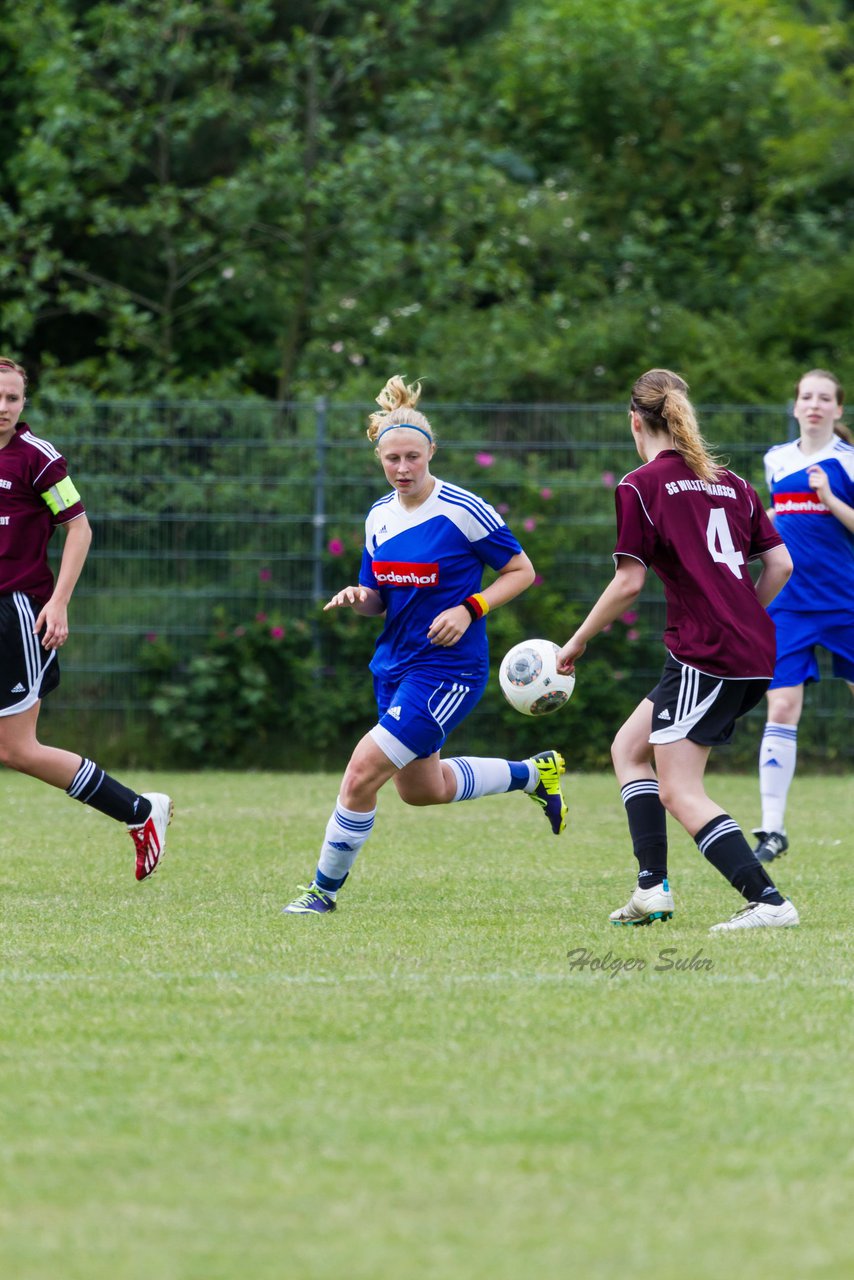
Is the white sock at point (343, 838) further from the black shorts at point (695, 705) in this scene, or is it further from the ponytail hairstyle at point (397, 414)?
the ponytail hairstyle at point (397, 414)

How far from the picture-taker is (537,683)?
6.51 metres

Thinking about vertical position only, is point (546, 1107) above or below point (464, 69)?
below

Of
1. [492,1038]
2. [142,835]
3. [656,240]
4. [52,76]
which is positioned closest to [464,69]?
[656,240]

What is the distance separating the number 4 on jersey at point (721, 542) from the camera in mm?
5844

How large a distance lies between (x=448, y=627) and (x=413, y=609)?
0.31m

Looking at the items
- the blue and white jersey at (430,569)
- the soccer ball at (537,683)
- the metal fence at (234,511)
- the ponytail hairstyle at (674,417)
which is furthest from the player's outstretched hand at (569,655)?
the metal fence at (234,511)

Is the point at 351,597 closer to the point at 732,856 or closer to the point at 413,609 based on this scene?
the point at 413,609

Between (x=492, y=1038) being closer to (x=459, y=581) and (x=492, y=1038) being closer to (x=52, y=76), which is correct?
(x=459, y=581)

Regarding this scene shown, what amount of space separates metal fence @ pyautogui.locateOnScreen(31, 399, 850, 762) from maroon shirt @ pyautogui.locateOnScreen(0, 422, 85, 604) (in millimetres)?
6332

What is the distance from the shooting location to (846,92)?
21.8 m

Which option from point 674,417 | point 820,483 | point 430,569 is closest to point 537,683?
point 430,569

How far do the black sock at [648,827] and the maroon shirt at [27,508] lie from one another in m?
2.58

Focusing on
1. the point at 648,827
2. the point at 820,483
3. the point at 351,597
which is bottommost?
the point at 648,827

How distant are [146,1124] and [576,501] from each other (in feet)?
34.0
